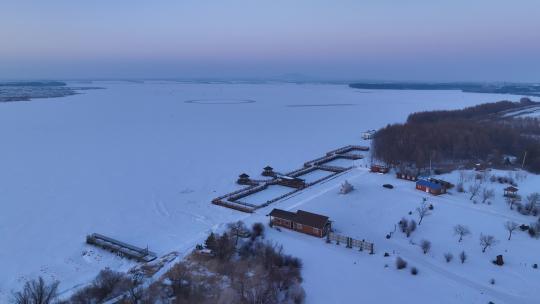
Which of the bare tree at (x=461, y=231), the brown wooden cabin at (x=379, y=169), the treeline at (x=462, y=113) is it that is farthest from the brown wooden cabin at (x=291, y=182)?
the treeline at (x=462, y=113)

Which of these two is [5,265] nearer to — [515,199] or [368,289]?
[368,289]

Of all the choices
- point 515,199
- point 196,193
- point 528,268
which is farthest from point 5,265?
point 515,199

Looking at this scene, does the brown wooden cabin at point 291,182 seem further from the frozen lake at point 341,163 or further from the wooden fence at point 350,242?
the wooden fence at point 350,242

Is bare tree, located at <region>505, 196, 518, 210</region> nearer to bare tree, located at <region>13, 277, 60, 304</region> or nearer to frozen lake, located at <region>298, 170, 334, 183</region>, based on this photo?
frozen lake, located at <region>298, 170, 334, 183</region>

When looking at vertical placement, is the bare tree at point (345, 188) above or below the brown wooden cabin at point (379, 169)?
below

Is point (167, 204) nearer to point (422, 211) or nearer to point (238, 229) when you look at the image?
point (238, 229)

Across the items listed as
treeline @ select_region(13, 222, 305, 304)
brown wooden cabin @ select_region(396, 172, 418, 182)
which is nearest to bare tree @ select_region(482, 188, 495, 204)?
brown wooden cabin @ select_region(396, 172, 418, 182)
